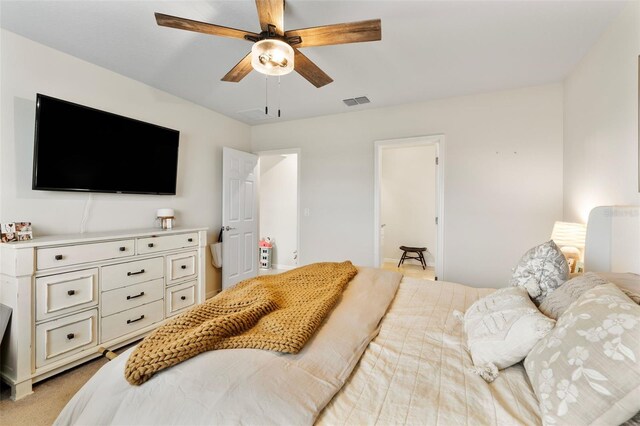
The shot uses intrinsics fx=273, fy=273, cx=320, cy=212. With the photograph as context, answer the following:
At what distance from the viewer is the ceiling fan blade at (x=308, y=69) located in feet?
6.11

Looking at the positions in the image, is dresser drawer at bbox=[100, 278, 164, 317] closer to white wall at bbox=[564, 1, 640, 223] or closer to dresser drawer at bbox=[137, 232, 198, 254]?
dresser drawer at bbox=[137, 232, 198, 254]

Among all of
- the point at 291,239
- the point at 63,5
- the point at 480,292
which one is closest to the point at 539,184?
the point at 480,292

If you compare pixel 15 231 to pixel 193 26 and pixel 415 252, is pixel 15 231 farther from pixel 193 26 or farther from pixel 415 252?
pixel 415 252

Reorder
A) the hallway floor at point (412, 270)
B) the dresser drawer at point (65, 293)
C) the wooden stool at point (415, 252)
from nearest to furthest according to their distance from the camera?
the dresser drawer at point (65, 293) → the hallway floor at point (412, 270) → the wooden stool at point (415, 252)

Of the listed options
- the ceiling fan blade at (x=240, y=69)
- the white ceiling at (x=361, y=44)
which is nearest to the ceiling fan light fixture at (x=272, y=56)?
the ceiling fan blade at (x=240, y=69)

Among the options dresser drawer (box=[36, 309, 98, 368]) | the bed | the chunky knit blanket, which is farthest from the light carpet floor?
the chunky knit blanket

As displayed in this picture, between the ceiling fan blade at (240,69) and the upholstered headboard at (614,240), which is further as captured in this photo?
the ceiling fan blade at (240,69)

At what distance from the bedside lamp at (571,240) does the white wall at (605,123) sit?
0.75ft

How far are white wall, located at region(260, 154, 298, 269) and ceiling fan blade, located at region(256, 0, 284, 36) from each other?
11.7 feet

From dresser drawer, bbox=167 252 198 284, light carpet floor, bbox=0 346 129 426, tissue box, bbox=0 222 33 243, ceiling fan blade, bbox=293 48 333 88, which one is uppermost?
ceiling fan blade, bbox=293 48 333 88

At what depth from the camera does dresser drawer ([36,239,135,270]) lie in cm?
191

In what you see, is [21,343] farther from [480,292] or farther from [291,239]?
[291,239]

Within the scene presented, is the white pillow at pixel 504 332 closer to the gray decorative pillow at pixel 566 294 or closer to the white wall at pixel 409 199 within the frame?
the gray decorative pillow at pixel 566 294

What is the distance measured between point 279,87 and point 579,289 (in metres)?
2.94
